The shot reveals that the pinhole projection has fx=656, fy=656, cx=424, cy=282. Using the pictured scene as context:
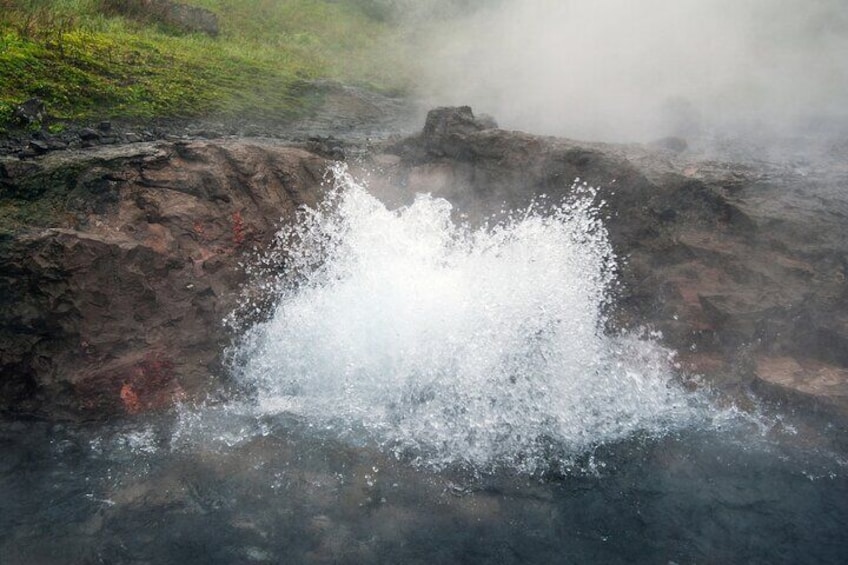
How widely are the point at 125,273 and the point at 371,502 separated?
221 cm

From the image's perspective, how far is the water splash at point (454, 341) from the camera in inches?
161

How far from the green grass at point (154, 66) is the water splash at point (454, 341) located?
1967mm

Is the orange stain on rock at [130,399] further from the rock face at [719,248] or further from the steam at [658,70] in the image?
the steam at [658,70]

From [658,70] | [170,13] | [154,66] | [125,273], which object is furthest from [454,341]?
[170,13]

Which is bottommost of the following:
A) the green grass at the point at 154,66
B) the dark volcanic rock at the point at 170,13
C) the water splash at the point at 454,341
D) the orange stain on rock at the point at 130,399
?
the orange stain on rock at the point at 130,399

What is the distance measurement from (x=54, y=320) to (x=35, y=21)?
3827 millimetres

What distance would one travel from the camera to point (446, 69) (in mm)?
10312

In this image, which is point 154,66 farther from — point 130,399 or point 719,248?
point 719,248

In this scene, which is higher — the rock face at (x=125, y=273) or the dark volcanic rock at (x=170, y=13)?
the dark volcanic rock at (x=170, y=13)

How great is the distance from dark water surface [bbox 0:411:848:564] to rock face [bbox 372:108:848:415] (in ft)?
2.70

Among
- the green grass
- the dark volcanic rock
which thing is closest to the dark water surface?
the green grass

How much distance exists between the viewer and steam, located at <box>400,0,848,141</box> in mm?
7539

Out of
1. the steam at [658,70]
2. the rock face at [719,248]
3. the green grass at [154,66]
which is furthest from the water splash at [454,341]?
the steam at [658,70]

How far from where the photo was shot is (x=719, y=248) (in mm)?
4859
